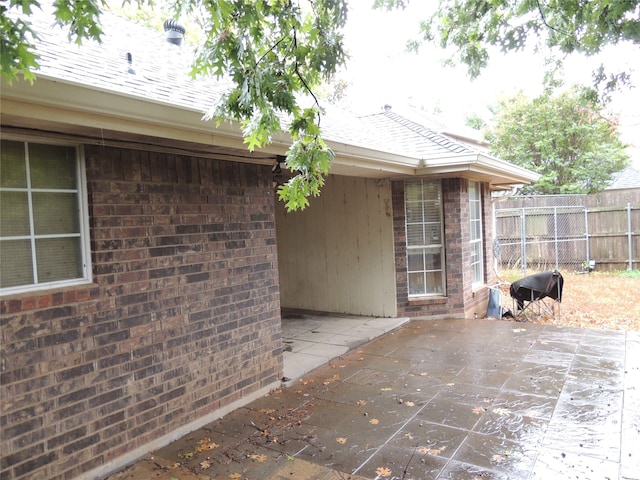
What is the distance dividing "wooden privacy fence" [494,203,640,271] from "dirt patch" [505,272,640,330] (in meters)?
1.13

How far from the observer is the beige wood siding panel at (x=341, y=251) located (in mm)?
7859

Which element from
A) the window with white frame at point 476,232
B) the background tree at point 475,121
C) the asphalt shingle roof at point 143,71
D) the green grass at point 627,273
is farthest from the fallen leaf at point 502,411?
the background tree at point 475,121

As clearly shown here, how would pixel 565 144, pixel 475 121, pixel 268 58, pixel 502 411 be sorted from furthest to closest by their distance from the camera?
pixel 475 121 < pixel 565 144 < pixel 502 411 < pixel 268 58

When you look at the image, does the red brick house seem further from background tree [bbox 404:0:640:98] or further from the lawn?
the lawn

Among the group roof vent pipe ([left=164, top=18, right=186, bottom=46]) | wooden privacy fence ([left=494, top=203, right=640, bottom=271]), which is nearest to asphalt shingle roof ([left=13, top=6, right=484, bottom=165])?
roof vent pipe ([left=164, top=18, right=186, bottom=46])

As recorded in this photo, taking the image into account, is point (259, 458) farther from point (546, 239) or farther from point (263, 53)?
point (546, 239)

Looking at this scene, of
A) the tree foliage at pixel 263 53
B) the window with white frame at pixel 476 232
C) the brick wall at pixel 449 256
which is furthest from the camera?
the window with white frame at pixel 476 232

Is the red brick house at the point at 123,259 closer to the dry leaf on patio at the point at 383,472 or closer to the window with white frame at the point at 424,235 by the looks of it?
the dry leaf on patio at the point at 383,472

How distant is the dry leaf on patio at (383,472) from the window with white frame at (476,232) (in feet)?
19.7

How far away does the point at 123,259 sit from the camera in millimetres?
3500

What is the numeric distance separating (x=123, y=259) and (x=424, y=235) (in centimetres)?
557

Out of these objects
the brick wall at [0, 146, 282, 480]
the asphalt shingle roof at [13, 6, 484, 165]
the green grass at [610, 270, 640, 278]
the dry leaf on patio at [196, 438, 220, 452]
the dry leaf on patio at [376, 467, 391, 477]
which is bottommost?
the dry leaf on patio at [376, 467, 391, 477]

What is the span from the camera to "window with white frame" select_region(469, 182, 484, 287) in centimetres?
870

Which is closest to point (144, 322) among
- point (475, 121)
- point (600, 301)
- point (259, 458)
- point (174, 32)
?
point (259, 458)
